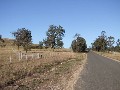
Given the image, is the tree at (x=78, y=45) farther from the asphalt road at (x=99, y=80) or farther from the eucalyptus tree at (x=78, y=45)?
the asphalt road at (x=99, y=80)

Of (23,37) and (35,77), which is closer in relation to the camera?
(35,77)

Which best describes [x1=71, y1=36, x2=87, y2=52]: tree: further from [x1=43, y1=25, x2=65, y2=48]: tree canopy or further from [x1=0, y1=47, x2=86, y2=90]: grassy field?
[x1=0, y1=47, x2=86, y2=90]: grassy field

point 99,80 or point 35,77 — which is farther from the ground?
point 35,77

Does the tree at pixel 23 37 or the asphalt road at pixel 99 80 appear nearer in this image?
the asphalt road at pixel 99 80

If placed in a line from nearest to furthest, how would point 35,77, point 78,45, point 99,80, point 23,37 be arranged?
point 99,80
point 35,77
point 23,37
point 78,45

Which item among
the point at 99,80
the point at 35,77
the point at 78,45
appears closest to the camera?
the point at 99,80

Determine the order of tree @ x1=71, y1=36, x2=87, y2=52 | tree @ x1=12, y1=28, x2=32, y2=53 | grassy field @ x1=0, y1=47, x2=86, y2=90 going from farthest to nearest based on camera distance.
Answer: tree @ x1=71, y1=36, x2=87, y2=52 < tree @ x1=12, y1=28, x2=32, y2=53 < grassy field @ x1=0, y1=47, x2=86, y2=90

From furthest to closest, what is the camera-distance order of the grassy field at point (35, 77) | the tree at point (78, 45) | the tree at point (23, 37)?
1. the tree at point (78, 45)
2. the tree at point (23, 37)
3. the grassy field at point (35, 77)

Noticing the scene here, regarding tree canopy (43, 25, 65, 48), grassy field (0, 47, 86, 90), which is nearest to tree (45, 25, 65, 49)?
tree canopy (43, 25, 65, 48)

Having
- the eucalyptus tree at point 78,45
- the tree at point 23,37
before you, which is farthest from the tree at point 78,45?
the tree at point 23,37

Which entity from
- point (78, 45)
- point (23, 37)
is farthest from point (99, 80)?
point (78, 45)

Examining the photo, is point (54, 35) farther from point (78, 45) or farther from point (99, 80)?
point (99, 80)

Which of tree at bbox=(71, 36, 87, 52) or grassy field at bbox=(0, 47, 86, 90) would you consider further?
tree at bbox=(71, 36, 87, 52)

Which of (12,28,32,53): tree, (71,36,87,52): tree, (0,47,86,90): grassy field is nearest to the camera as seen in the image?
(0,47,86,90): grassy field
